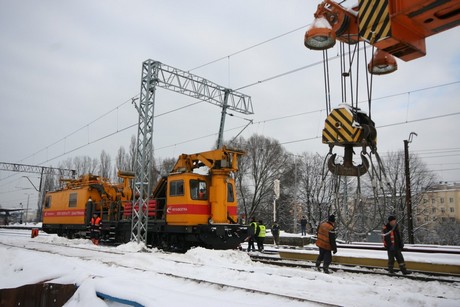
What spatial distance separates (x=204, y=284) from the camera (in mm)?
6812

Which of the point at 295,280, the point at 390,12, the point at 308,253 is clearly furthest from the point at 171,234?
the point at 390,12

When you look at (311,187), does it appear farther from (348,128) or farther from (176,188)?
(348,128)

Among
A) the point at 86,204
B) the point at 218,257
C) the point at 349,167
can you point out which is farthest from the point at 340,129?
the point at 86,204

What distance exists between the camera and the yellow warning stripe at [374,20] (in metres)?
4.34

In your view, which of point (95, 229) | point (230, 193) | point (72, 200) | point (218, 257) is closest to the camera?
point (218, 257)

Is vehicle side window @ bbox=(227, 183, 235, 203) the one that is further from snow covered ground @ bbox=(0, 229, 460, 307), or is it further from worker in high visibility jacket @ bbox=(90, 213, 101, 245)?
worker in high visibility jacket @ bbox=(90, 213, 101, 245)

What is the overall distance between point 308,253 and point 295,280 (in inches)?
216

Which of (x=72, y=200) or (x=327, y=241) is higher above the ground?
(x=72, y=200)

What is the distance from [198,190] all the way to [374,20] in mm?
10542

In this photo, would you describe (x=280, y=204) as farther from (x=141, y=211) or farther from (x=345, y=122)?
(x=345, y=122)

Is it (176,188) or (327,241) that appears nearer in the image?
(327,241)

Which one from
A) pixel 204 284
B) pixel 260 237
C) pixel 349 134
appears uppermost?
pixel 349 134

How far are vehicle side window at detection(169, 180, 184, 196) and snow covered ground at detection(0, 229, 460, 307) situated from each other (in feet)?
12.0

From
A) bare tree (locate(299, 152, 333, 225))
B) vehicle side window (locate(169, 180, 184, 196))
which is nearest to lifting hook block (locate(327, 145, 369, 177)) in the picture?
vehicle side window (locate(169, 180, 184, 196))
